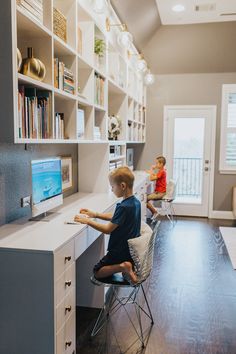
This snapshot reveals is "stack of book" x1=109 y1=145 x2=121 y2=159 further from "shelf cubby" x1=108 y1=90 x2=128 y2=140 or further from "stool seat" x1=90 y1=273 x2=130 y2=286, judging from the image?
"stool seat" x1=90 y1=273 x2=130 y2=286

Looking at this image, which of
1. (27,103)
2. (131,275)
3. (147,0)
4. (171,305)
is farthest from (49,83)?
(147,0)

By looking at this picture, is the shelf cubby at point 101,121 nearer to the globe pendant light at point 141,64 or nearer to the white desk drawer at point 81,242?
the white desk drawer at point 81,242

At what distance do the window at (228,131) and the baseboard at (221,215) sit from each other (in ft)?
2.49

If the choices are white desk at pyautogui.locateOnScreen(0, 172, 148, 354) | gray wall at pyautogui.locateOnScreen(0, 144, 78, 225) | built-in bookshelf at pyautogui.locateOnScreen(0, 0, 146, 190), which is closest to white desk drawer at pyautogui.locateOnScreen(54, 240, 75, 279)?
white desk at pyautogui.locateOnScreen(0, 172, 148, 354)

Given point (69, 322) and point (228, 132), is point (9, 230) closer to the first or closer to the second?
point (69, 322)

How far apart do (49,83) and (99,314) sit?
181 cm

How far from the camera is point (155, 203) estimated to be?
6.53 m

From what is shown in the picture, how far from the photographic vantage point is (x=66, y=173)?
322 cm

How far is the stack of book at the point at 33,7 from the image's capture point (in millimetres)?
1805

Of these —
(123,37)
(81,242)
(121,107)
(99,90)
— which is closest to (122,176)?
(81,242)

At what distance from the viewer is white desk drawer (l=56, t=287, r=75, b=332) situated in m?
1.78

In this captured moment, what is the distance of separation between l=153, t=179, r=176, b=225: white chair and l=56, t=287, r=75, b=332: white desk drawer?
371 centimetres

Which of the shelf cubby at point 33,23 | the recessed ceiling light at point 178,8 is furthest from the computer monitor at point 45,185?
the recessed ceiling light at point 178,8

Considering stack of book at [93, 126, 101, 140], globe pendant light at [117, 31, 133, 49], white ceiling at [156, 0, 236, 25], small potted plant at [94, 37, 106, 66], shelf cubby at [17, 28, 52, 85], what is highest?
white ceiling at [156, 0, 236, 25]
